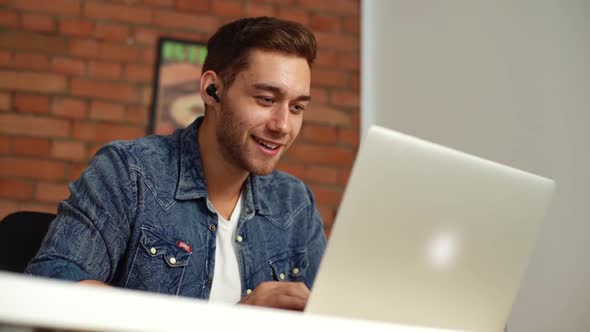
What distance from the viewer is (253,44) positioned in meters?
1.45

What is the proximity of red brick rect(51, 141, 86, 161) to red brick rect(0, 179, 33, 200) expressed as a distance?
0.52 ft

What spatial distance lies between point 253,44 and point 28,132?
1.33 metres

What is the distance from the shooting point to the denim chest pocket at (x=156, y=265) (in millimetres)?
1225

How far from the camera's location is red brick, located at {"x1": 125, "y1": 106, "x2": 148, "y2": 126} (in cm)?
242

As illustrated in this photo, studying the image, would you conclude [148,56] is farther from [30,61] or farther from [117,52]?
[30,61]

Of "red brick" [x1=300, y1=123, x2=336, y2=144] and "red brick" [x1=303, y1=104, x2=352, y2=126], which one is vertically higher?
"red brick" [x1=303, y1=104, x2=352, y2=126]

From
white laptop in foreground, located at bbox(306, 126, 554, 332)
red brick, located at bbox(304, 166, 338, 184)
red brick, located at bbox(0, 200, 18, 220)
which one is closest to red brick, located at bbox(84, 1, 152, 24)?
red brick, located at bbox(0, 200, 18, 220)

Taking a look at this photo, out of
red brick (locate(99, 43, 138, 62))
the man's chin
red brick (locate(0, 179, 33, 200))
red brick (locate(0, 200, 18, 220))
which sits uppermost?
red brick (locate(99, 43, 138, 62))

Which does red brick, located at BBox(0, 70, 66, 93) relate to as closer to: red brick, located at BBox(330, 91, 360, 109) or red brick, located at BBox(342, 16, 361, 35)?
red brick, located at BBox(330, 91, 360, 109)

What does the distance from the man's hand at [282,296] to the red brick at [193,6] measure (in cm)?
192

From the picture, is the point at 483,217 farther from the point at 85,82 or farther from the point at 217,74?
the point at 85,82

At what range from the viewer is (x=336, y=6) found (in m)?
2.70

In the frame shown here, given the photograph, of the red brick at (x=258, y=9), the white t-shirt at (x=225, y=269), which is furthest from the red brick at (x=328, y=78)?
the white t-shirt at (x=225, y=269)

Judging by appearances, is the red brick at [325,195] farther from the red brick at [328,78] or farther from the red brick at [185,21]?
the red brick at [185,21]
